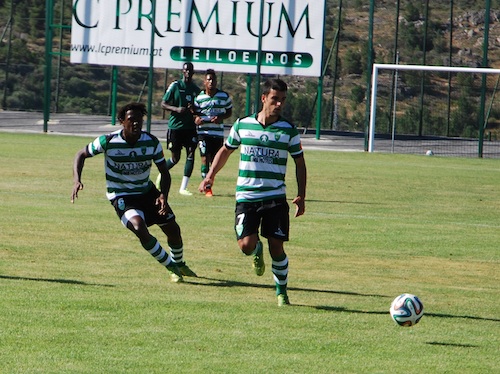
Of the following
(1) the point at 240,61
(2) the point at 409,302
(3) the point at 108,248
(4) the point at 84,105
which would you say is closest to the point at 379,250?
(3) the point at 108,248

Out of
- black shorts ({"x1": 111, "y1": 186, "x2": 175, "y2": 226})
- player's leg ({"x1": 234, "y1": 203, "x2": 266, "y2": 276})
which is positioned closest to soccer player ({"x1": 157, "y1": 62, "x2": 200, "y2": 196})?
black shorts ({"x1": 111, "y1": 186, "x2": 175, "y2": 226})

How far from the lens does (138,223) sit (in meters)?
10.2

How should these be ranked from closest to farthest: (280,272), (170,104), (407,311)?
(407,311), (280,272), (170,104)

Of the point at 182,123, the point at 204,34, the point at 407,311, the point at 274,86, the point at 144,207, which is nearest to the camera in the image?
the point at 407,311

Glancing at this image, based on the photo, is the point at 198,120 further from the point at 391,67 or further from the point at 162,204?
the point at 391,67

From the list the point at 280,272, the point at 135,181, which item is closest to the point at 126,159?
the point at 135,181

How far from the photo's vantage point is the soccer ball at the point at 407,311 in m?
8.42

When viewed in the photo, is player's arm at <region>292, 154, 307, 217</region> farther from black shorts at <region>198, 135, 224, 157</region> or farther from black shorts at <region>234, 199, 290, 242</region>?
black shorts at <region>198, 135, 224, 157</region>

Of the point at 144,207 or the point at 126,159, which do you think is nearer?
the point at 126,159

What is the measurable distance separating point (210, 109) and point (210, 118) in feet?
0.59

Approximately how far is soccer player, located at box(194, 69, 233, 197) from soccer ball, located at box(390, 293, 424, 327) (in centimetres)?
1039

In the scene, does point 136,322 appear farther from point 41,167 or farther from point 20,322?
point 41,167

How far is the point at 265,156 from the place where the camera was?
31.8 ft

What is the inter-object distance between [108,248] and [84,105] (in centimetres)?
4035
